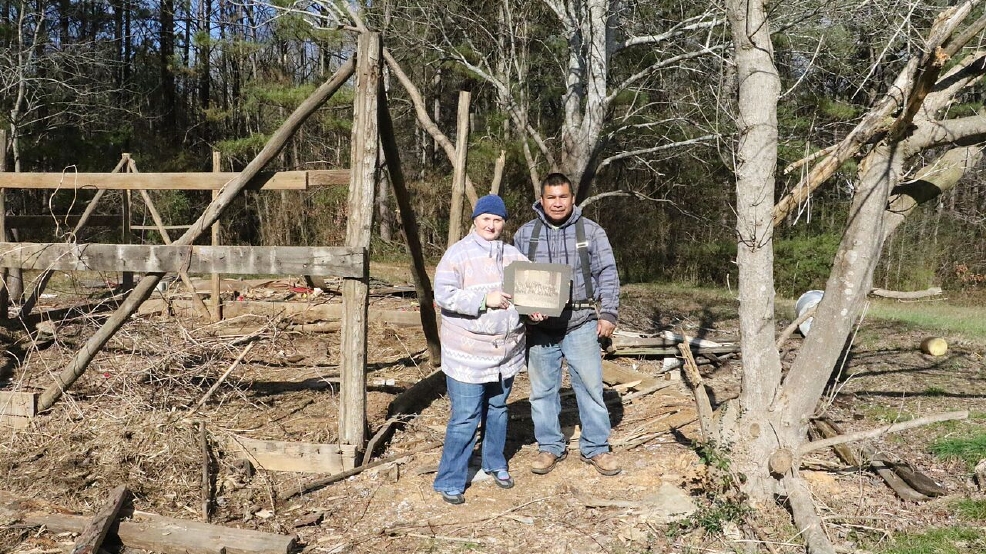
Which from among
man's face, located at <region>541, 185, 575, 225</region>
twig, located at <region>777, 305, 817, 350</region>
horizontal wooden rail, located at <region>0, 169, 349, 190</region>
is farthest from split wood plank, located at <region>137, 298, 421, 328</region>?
twig, located at <region>777, 305, 817, 350</region>

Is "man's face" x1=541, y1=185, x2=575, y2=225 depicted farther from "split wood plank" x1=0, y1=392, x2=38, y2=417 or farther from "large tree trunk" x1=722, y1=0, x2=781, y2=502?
"split wood plank" x1=0, y1=392, x2=38, y2=417

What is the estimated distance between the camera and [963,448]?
18.1 ft

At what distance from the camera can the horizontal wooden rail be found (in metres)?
6.20

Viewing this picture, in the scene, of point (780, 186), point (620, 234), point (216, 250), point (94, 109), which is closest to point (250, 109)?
point (94, 109)

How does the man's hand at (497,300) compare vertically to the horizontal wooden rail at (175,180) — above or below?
below

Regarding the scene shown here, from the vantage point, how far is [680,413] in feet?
20.9

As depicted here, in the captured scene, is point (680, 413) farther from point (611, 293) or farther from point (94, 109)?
point (94, 109)

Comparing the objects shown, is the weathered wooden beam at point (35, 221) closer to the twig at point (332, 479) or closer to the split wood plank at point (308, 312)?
the split wood plank at point (308, 312)

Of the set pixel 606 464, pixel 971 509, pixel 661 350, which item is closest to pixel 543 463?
pixel 606 464

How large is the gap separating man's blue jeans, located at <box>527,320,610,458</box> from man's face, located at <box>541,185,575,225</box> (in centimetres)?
74

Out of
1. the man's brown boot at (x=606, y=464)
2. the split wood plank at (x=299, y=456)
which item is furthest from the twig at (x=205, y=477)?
the man's brown boot at (x=606, y=464)

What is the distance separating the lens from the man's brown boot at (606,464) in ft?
16.5

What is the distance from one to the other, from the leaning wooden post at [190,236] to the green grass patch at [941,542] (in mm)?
4527

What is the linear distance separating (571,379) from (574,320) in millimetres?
455
